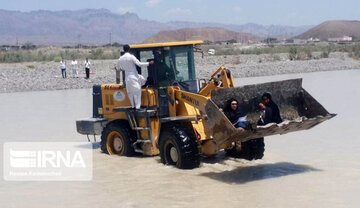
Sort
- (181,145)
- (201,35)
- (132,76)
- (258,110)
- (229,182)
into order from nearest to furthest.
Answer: (229,182) < (181,145) < (258,110) < (132,76) < (201,35)

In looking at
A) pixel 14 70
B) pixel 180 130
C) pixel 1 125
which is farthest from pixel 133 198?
pixel 14 70

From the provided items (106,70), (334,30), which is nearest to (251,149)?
(106,70)

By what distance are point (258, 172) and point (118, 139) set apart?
3.32 m

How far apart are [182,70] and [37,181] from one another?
3542mm

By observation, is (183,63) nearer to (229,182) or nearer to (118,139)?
(118,139)

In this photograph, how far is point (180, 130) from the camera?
11.8 metres

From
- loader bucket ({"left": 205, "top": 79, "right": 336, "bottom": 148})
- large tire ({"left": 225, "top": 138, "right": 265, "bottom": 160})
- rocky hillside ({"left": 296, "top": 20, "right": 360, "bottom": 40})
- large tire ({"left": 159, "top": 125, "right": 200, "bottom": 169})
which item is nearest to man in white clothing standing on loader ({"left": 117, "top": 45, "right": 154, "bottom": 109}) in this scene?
large tire ({"left": 159, "top": 125, "right": 200, "bottom": 169})

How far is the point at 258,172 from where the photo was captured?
39.1 ft

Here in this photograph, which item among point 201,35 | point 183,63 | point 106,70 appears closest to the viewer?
point 183,63

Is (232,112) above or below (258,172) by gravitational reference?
above

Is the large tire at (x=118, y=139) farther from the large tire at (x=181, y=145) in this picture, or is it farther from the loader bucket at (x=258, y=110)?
the loader bucket at (x=258, y=110)

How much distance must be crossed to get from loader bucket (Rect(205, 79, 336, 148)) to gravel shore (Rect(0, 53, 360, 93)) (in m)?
24.9

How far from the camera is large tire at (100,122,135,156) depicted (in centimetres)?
1341

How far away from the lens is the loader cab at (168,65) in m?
13.0
